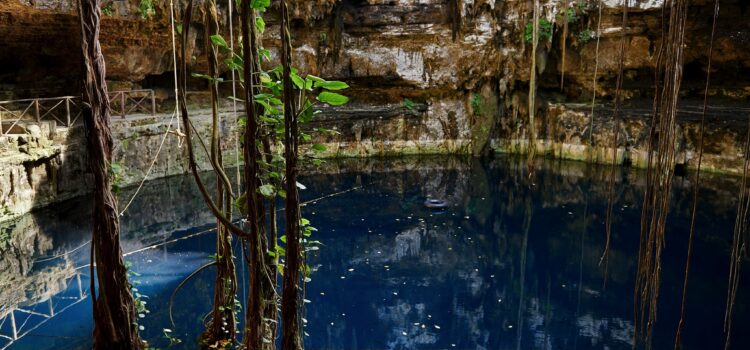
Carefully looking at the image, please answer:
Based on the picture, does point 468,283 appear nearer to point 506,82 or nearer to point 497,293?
point 497,293

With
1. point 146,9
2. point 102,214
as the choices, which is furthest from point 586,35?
point 102,214

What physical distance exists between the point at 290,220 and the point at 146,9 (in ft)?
38.8

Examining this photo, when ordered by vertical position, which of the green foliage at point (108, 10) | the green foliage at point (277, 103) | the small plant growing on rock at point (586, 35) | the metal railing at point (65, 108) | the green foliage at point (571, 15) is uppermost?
the green foliage at point (571, 15)

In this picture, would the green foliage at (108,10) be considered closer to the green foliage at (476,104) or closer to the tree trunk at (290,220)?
the green foliage at (476,104)

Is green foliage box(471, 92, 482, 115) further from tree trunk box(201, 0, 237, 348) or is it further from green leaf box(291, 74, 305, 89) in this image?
green leaf box(291, 74, 305, 89)

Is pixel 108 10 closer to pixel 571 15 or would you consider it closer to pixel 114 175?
pixel 114 175

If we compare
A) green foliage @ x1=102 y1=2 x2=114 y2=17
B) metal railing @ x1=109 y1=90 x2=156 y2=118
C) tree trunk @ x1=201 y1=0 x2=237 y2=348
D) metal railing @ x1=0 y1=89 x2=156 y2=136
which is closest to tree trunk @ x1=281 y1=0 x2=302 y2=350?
tree trunk @ x1=201 y1=0 x2=237 y2=348

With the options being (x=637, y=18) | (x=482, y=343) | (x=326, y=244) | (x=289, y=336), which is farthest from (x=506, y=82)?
(x=289, y=336)

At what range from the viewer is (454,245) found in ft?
34.2

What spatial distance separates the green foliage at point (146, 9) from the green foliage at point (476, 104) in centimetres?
956

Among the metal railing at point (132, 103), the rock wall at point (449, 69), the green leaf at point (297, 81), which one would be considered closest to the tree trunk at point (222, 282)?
the green leaf at point (297, 81)

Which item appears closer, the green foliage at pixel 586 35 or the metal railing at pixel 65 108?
the metal railing at pixel 65 108

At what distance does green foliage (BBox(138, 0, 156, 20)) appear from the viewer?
12618mm

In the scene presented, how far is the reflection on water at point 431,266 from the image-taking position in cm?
691
